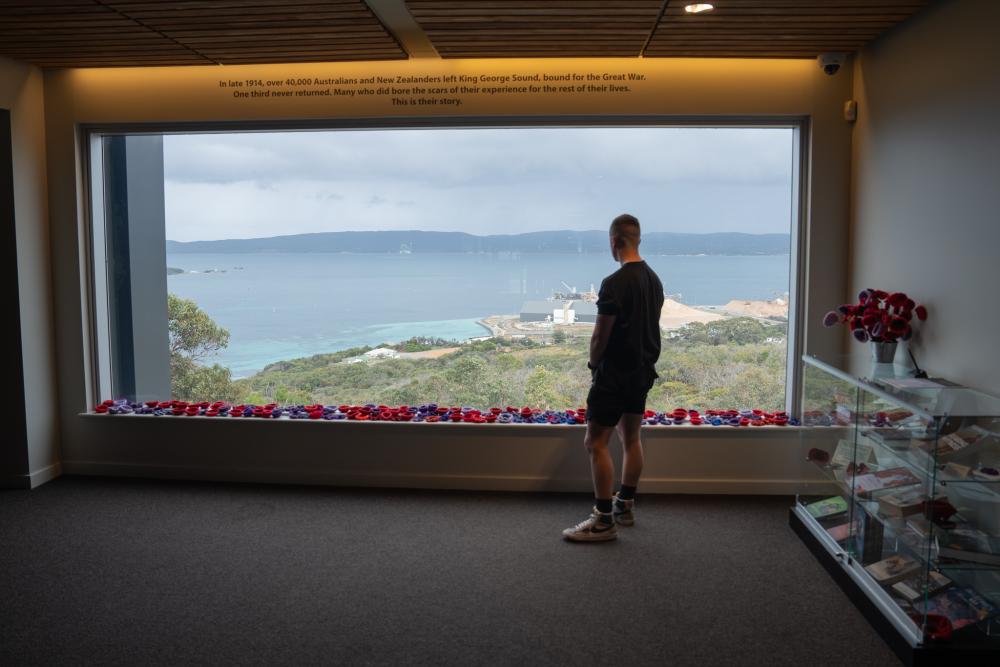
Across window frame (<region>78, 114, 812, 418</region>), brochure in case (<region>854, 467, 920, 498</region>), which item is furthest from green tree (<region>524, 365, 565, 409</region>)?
brochure in case (<region>854, 467, 920, 498</region>)

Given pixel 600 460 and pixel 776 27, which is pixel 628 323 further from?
pixel 776 27

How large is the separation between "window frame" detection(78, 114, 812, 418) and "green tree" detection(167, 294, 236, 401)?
0.53 meters

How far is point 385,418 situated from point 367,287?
119cm

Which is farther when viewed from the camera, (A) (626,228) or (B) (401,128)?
(B) (401,128)

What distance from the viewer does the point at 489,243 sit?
21.0ft

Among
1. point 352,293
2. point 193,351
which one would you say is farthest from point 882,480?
point 193,351

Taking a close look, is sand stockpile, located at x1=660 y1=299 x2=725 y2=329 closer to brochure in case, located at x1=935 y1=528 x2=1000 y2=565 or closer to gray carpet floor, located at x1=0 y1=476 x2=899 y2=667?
gray carpet floor, located at x1=0 y1=476 x2=899 y2=667

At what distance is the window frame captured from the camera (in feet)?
19.1

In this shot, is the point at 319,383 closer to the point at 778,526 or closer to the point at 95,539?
the point at 95,539

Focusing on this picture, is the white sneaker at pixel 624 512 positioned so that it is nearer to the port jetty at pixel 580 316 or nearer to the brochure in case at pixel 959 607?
the port jetty at pixel 580 316

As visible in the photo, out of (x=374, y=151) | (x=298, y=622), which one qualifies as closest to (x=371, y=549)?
(x=298, y=622)

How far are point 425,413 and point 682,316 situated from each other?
2.24m

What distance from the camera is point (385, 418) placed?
243 inches

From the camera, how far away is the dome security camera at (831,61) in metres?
5.48
